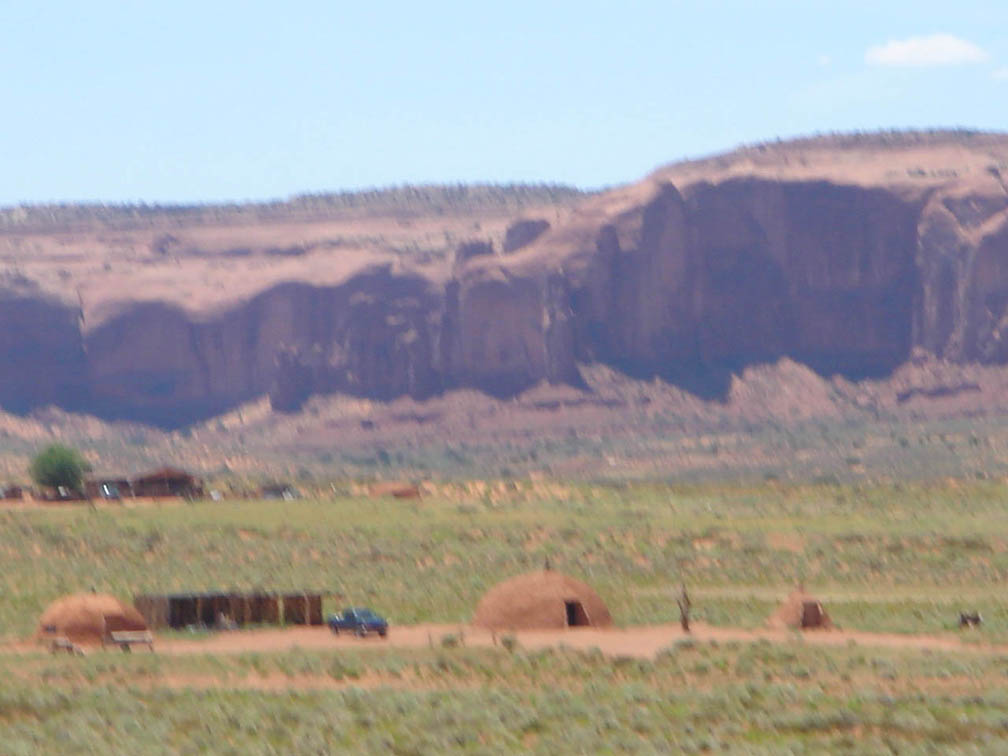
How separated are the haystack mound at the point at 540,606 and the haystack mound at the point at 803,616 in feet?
13.1

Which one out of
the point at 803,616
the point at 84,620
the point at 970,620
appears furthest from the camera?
the point at 970,620

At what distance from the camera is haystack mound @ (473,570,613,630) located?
45562 mm

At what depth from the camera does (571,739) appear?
30250 millimetres

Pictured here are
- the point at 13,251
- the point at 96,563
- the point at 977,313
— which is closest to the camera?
the point at 96,563

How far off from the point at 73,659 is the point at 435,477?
70835mm

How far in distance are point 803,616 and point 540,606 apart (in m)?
5.89

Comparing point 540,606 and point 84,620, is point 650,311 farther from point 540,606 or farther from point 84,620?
point 84,620

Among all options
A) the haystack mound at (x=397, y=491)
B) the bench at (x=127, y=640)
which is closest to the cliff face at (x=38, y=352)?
the haystack mound at (x=397, y=491)

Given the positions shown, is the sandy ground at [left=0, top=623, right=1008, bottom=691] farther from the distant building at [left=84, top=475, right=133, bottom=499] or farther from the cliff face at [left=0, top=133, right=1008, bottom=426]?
the cliff face at [left=0, top=133, right=1008, bottom=426]

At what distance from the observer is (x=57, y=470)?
8469 centimetres

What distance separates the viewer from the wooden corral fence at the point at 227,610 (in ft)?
153

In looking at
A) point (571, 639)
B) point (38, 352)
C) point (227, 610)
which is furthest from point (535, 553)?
point (38, 352)

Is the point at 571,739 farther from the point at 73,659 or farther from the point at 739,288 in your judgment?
the point at 739,288

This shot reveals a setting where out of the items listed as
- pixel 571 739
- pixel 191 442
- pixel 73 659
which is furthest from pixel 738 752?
pixel 191 442
